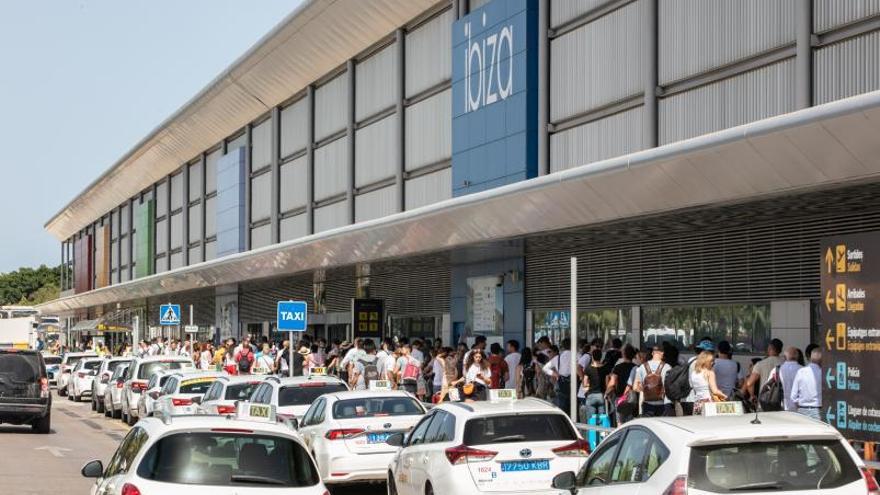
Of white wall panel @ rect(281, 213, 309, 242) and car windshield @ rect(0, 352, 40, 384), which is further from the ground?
white wall panel @ rect(281, 213, 309, 242)

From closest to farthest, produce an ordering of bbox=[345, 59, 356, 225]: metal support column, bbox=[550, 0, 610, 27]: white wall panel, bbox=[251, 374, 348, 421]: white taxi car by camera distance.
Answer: bbox=[251, 374, 348, 421]: white taxi car < bbox=[550, 0, 610, 27]: white wall panel < bbox=[345, 59, 356, 225]: metal support column

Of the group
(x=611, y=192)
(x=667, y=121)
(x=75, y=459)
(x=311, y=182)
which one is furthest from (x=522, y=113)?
(x=311, y=182)

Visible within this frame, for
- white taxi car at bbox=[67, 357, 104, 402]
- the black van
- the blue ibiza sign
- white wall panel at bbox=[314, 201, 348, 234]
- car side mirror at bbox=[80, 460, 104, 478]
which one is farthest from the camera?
white taxi car at bbox=[67, 357, 104, 402]

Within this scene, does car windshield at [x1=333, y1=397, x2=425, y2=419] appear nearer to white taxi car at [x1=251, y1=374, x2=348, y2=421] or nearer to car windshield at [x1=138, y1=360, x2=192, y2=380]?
white taxi car at [x1=251, y1=374, x2=348, y2=421]

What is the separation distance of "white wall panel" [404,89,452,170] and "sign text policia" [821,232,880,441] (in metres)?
18.1

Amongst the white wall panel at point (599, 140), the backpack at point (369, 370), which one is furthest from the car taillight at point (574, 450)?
the backpack at point (369, 370)

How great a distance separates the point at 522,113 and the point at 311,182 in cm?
1621

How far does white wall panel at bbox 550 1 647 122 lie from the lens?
2538cm

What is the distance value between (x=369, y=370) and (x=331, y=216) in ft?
42.1

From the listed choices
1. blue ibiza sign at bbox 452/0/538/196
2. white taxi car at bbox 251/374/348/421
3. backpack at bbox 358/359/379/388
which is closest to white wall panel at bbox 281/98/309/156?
blue ibiza sign at bbox 452/0/538/196

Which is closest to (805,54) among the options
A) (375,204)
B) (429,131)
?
(429,131)

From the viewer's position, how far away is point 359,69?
40156 mm

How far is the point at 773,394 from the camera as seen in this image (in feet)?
59.9

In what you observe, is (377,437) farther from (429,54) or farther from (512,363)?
(429,54)
